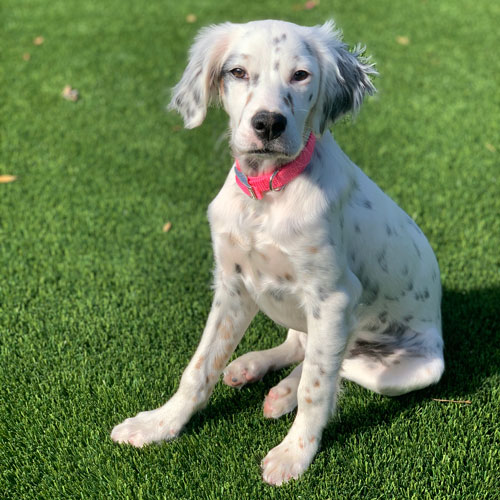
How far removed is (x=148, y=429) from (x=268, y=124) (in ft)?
4.98

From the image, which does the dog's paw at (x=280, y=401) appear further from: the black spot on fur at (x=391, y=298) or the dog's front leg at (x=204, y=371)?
the black spot on fur at (x=391, y=298)

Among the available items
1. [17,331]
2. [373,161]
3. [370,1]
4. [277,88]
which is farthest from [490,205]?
[370,1]

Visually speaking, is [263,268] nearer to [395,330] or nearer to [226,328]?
[226,328]

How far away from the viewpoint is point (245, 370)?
332 cm

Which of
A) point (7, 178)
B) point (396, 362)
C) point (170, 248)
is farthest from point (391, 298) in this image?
point (7, 178)

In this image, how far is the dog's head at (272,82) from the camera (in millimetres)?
2453

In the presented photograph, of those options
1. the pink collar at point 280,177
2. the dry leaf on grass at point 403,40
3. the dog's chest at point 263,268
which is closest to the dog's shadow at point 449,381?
the dog's chest at point 263,268

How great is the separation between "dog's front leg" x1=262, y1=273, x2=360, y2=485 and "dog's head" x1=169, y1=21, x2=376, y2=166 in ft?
2.06

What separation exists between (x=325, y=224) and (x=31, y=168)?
11.3 feet

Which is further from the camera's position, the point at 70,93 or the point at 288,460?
the point at 70,93

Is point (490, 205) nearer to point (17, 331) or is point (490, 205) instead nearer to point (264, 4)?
point (17, 331)

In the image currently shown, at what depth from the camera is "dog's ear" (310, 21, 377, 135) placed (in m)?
2.63

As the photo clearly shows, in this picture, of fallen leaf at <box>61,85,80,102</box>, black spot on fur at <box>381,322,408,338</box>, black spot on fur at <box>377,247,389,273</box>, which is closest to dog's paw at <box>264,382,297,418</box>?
black spot on fur at <box>381,322,408,338</box>

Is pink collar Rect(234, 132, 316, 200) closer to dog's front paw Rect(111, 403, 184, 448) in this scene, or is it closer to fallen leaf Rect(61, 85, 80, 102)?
dog's front paw Rect(111, 403, 184, 448)
